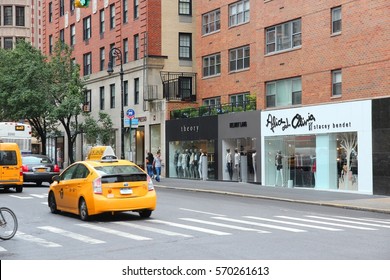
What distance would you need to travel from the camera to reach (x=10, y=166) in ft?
89.3

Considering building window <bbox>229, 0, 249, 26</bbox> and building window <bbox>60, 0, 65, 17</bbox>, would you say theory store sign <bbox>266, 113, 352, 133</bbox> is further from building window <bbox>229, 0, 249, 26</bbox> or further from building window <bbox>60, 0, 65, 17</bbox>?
building window <bbox>60, 0, 65, 17</bbox>

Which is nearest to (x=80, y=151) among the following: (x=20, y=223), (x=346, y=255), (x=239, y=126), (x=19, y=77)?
(x=19, y=77)

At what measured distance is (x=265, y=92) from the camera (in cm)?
3606

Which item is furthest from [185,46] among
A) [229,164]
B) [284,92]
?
[284,92]

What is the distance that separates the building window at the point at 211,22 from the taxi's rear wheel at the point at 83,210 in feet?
91.8

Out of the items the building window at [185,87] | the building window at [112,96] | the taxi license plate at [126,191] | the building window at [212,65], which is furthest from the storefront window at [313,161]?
the building window at [112,96]

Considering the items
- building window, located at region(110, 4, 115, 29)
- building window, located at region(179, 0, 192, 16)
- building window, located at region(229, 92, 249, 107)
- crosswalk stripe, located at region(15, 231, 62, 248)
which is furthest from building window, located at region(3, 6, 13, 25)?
crosswalk stripe, located at region(15, 231, 62, 248)

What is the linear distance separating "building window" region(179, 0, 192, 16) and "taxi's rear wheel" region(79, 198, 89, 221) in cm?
3232

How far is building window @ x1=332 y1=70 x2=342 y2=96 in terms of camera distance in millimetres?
30906

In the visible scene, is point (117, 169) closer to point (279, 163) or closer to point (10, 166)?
point (10, 166)

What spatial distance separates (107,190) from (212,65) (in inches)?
1137

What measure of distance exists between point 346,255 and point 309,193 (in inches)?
714
